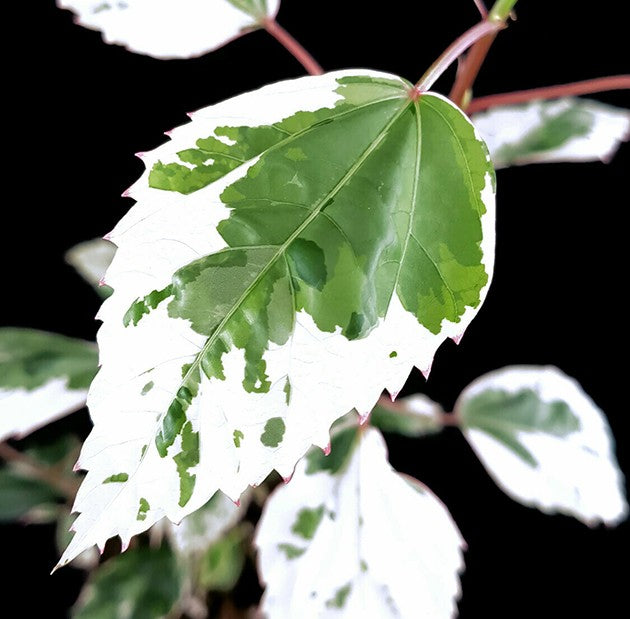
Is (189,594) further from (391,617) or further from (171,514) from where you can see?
(171,514)

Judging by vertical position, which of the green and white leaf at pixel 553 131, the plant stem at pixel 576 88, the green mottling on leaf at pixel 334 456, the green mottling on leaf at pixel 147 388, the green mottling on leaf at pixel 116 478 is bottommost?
the green mottling on leaf at pixel 334 456

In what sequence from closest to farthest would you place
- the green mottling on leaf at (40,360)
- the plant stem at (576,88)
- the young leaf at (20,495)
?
the plant stem at (576,88) < the green mottling on leaf at (40,360) < the young leaf at (20,495)

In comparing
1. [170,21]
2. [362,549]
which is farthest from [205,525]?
[170,21]

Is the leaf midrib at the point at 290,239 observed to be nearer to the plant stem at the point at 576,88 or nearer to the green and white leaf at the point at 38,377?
the plant stem at the point at 576,88

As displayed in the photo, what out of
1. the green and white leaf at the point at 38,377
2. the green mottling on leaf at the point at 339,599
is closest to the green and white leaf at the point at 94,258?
the green and white leaf at the point at 38,377

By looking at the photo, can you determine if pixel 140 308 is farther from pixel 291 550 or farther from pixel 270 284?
pixel 291 550

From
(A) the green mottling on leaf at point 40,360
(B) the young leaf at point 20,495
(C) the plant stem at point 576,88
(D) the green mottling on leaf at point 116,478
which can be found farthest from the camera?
(B) the young leaf at point 20,495

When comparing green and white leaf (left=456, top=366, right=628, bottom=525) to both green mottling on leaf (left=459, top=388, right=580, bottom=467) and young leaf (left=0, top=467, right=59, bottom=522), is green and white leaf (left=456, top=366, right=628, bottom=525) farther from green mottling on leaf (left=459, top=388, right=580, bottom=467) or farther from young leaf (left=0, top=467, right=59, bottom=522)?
young leaf (left=0, top=467, right=59, bottom=522)

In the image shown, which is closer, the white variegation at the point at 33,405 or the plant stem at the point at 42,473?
the white variegation at the point at 33,405

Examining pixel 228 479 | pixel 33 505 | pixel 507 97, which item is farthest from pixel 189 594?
pixel 507 97
